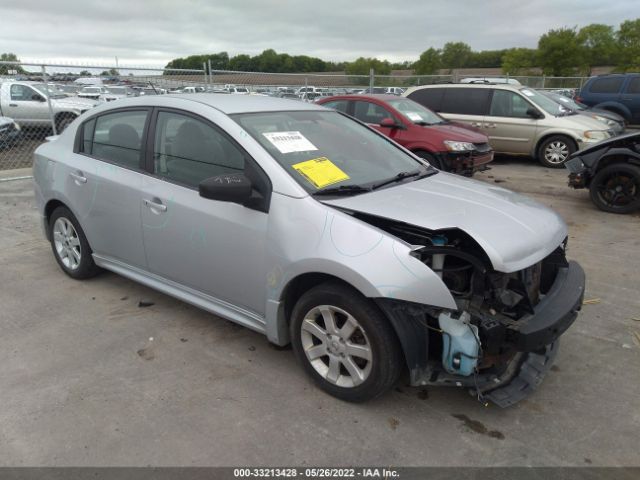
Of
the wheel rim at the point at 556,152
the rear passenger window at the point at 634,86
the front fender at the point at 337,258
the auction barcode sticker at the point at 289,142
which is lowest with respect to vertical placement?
the wheel rim at the point at 556,152

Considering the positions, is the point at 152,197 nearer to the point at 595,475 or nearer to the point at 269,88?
the point at 595,475

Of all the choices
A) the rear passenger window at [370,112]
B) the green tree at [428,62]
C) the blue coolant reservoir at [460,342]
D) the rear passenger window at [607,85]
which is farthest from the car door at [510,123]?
the green tree at [428,62]

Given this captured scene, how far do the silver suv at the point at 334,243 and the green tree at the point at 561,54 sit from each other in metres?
52.8

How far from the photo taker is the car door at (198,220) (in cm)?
298

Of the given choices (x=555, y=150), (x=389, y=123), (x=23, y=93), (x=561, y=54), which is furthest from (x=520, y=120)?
(x=561, y=54)

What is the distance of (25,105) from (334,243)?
12.3 metres

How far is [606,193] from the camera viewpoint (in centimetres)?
688

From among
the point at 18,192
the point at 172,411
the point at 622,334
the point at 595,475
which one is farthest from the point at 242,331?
the point at 18,192

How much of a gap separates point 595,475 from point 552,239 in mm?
1250

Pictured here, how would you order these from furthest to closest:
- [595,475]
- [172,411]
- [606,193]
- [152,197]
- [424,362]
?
[606,193]
[152,197]
[172,411]
[424,362]
[595,475]

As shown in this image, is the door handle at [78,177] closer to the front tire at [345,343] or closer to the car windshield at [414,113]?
the front tire at [345,343]

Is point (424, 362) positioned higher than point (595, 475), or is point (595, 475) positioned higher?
point (424, 362)

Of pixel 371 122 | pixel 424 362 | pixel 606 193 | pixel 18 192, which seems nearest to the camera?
pixel 424 362

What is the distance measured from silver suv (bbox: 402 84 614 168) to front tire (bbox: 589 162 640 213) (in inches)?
136
